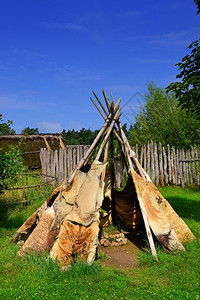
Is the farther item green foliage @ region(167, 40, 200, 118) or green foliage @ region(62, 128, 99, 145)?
green foliage @ region(62, 128, 99, 145)

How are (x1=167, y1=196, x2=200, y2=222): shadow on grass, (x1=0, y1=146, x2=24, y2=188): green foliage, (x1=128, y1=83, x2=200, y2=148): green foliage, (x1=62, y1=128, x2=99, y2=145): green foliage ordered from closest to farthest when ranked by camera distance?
(x1=0, y1=146, x2=24, y2=188): green foliage → (x1=167, y1=196, x2=200, y2=222): shadow on grass → (x1=128, y1=83, x2=200, y2=148): green foliage → (x1=62, y1=128, x2=99, y2=145): green foliage

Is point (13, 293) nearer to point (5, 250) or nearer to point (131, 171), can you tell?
point (5, 250)

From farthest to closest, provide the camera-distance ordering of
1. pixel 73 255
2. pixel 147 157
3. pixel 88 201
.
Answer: pixel 147 157, pixel 88 201, pixel 73 255

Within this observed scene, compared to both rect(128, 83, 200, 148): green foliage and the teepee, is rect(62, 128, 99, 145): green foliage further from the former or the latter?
the teepee

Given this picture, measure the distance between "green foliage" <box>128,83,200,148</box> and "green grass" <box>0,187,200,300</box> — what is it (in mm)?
12678

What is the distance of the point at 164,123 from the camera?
20.2m

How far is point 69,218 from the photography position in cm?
509

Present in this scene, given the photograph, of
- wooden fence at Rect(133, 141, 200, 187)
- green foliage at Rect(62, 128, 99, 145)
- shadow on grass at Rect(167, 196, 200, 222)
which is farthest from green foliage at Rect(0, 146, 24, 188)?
green foliage at Rect(62, 128, 99, 145)

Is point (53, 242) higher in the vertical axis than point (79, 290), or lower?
higher

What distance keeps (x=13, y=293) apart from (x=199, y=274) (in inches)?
119

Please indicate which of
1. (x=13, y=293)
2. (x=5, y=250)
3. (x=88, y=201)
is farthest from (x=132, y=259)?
(x=5, y=250)

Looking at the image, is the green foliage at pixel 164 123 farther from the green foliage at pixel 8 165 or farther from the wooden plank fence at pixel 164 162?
the green foliage at pixel 8 165

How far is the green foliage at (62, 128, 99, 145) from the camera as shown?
41719 millimetres

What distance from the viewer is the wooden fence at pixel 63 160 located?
1270 cm
